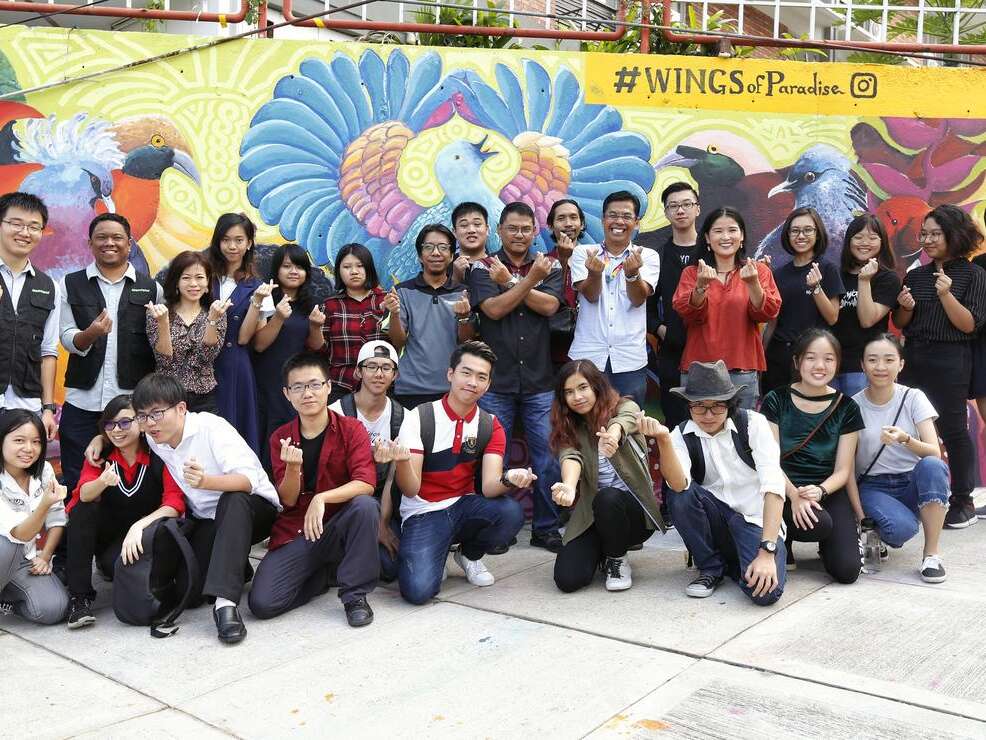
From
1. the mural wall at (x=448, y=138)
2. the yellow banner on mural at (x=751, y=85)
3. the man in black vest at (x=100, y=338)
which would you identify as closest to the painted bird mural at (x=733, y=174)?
the mural wall at (x=448, y=138)

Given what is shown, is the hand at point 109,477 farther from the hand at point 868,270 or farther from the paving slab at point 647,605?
the hand at point 868,270

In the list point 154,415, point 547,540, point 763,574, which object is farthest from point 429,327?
point 763,574

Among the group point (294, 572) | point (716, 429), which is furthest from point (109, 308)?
point (716, 429)

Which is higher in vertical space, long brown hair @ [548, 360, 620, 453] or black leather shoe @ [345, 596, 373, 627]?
long brown hair @ [548, 360, 620, 453]

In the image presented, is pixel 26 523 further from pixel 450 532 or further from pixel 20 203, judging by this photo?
pixel 450 532

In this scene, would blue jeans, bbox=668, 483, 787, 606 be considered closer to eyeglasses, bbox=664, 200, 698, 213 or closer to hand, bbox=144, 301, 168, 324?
A: eyeglasses, bbox=664, 200, 698, 213

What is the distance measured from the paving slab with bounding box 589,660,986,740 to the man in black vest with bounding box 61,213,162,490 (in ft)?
10.7

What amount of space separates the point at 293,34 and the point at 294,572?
13.7 ft

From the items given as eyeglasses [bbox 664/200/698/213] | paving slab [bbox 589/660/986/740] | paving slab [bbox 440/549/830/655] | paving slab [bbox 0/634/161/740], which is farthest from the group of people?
paving slab [bbox 589/660/986/740]

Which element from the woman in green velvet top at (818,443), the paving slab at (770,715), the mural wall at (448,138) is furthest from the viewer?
the mural wall at (448,138)

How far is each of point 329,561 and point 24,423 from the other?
152 cm

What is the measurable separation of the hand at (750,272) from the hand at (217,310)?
276cm

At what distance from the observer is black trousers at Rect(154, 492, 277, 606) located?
3883 millimetres

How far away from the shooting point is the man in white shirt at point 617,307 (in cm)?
516
